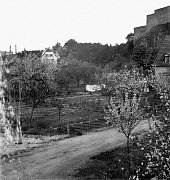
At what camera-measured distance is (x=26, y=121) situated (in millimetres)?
27562

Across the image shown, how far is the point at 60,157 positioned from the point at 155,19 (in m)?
54.6

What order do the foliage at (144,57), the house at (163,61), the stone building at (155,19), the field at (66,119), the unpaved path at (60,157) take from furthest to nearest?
the stone building at (155,19) → the foliage at (144,57) → the house at (163,61) → the field at (66,119) → the unpaved path at (60,157)

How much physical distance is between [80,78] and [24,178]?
154ft

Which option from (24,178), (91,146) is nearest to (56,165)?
(24,178)

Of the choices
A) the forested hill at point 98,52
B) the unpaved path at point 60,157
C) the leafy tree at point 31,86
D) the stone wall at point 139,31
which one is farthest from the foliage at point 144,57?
the unpaved path at point 60,157

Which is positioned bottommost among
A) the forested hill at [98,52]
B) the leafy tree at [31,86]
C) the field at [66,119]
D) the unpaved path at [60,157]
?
the unpaved path at [60,157]

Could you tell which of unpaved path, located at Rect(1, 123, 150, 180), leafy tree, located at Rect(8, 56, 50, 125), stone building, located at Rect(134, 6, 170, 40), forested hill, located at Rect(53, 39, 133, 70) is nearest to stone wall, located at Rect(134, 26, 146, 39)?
stone building, located at Rect(134, 6, 170, 40)

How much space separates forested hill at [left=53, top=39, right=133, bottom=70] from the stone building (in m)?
3.85

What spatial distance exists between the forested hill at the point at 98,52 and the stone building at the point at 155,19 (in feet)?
12.6

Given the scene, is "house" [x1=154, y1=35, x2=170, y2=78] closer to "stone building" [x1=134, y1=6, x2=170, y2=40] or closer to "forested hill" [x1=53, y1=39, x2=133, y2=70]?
"stone building" [x1=134, y1=6, x2=170, y2=40]

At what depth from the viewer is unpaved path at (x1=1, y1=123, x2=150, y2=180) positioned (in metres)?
14.7

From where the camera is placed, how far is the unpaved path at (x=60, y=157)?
48.2 ft

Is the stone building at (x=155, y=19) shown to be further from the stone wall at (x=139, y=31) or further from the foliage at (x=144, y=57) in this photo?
the foliage at (x=144, y=57)

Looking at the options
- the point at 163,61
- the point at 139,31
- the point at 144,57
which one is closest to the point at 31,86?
the point at 163,61
